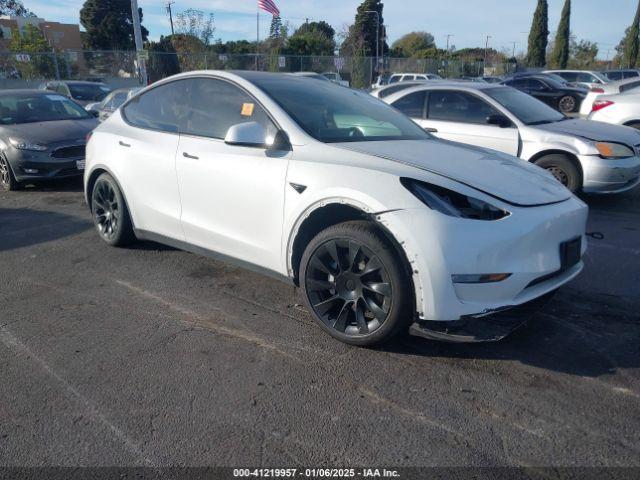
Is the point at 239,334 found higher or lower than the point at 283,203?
lower

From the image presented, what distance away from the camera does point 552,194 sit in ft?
11.0

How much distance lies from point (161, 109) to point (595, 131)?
18.1 feet

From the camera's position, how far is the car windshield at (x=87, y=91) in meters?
18.0

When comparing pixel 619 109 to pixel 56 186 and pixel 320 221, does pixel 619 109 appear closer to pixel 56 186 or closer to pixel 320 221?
pixel 320 221

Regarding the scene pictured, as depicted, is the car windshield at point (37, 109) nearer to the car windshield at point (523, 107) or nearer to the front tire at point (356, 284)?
the car windshield at point (523, 107)

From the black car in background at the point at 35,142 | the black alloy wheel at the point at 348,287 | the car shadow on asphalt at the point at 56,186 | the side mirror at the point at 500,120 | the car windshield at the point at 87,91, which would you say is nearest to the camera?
the black alloy wheel at the point at 348,287

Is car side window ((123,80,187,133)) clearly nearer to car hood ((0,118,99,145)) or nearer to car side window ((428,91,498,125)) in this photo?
car hood ((0,118,99,145))

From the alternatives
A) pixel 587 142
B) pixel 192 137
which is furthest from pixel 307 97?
pixel 587 142

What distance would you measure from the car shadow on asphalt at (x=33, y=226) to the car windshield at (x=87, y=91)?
1234cm

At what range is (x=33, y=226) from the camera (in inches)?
246

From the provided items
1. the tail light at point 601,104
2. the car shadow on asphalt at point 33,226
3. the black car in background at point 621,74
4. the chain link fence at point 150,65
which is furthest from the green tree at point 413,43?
the car shadow on asphalt at point 33,226

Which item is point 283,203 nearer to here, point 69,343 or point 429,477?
point 69,343

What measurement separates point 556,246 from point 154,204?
10.2 feet

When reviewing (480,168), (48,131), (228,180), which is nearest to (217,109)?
(228,180)
